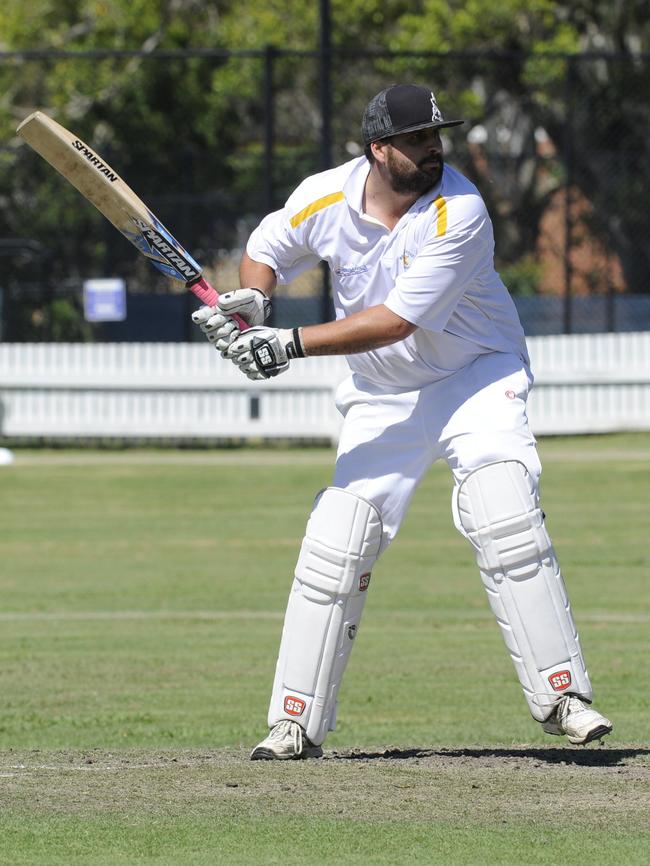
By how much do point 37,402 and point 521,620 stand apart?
42.5 feet

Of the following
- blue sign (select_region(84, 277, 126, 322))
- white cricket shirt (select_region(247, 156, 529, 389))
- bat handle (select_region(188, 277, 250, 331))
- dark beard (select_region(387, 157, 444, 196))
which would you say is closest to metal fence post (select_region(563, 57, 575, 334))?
blue sign (select_region(84, 277, 126, 322))

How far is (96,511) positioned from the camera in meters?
14.2

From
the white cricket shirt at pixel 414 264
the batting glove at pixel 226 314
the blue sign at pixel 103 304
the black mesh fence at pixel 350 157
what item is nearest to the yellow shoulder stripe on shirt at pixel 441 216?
the white cricket shirt at pixel 414 264

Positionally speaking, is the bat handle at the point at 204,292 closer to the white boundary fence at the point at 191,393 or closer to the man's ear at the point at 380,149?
the man's ear at the point at 380,149

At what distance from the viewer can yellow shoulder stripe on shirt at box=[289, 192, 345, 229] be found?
18.8 feet

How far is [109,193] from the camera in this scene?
5.99 m

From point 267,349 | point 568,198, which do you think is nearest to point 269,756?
point 267,349

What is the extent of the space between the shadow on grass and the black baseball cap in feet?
6.89

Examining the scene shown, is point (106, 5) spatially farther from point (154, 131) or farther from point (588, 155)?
point (588, 155)

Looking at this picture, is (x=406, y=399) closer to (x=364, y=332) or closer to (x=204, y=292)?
(x=364, y=332)

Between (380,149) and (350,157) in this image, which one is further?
(350,157)

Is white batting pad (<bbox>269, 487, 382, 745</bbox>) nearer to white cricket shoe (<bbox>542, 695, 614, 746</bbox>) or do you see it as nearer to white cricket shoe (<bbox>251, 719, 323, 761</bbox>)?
white cricket shoe (<bbox>251, 719, 323, 761</bbox>)

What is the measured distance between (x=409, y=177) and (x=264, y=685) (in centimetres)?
331

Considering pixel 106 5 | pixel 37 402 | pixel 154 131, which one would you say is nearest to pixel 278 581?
pixel 37 402
